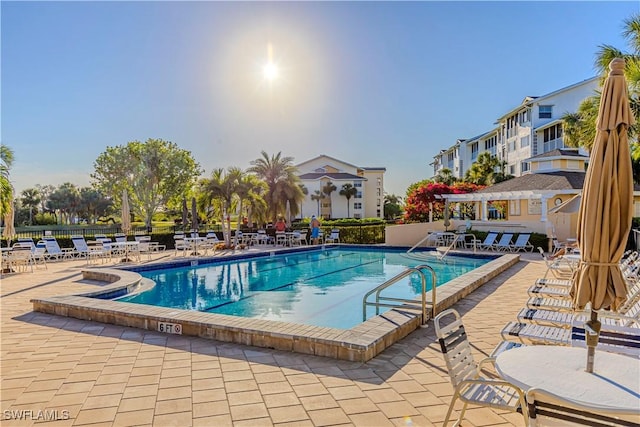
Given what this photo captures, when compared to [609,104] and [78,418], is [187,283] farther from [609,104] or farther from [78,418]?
[609,104]

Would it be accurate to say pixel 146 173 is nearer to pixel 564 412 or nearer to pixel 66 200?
pixel 66 200

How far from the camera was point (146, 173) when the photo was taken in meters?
37.9

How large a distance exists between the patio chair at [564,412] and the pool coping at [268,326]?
89.3 inches

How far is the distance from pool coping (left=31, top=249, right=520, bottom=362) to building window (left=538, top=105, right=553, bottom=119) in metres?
31.3

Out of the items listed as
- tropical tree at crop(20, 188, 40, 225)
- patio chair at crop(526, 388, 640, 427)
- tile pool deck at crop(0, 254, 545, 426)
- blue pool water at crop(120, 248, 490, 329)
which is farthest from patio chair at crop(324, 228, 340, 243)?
tropical tree at crop(20, 188, 40, 225)

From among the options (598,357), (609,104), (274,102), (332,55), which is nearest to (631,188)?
(609,104)

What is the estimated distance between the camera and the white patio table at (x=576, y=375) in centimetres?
227

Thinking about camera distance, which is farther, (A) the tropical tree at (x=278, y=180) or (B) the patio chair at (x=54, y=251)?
(A) the tropical tree at (x=278, y=180)

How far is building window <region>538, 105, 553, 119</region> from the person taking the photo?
32844 mm

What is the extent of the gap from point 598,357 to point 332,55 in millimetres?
12640

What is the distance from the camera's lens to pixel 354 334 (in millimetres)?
4715

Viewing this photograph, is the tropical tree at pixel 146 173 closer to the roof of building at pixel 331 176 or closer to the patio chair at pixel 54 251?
the roof of building at pixel 331 176

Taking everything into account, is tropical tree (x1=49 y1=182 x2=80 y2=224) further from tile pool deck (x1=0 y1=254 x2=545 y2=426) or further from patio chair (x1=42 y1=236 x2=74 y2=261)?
tile pool deck (x1=0 y1=254 x2=545 y2=426)

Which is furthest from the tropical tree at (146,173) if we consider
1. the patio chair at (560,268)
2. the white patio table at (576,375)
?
the white patio table at (576,375)
